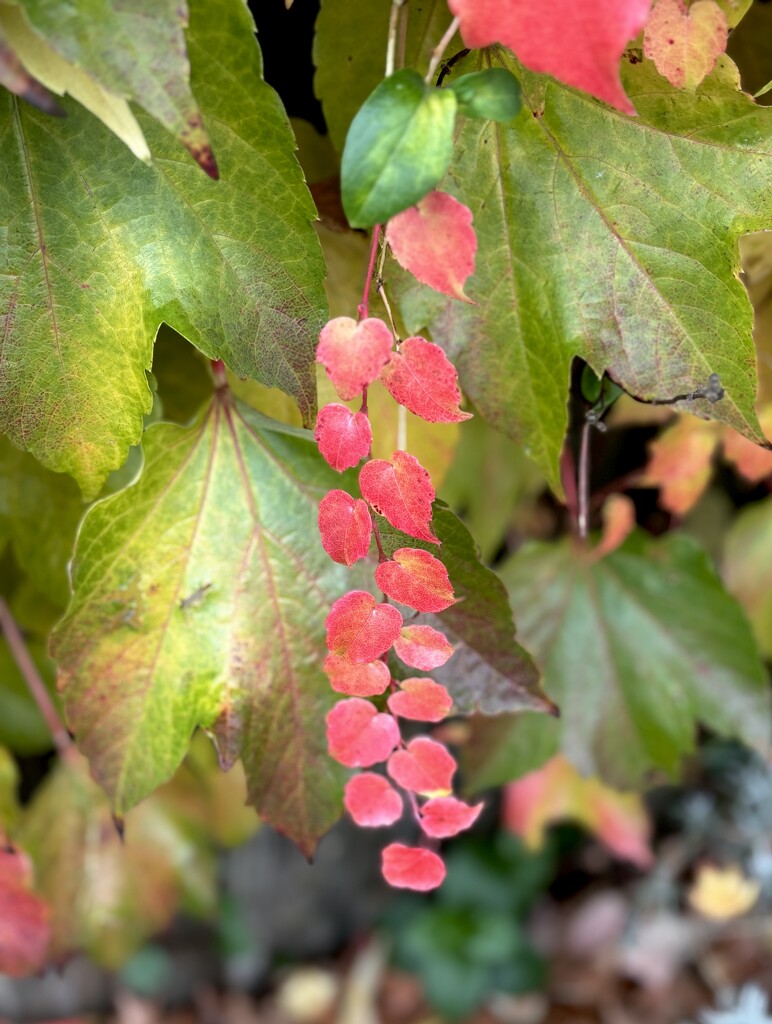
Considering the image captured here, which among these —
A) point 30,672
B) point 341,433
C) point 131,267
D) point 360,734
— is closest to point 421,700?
point 360,734

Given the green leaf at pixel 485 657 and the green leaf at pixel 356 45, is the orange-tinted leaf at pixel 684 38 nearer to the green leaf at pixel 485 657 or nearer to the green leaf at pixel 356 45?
the green leaf at pixel 356 45

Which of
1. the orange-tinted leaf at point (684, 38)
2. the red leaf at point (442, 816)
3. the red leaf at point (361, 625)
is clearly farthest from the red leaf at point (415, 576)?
→ the orange-tinted leaf at point (684, 38)

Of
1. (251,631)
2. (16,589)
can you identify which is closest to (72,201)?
(251,631)

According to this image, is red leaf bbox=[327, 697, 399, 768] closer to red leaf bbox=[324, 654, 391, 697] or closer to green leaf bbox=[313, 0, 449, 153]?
red leaf bbox=[324, 654, 391, 697]

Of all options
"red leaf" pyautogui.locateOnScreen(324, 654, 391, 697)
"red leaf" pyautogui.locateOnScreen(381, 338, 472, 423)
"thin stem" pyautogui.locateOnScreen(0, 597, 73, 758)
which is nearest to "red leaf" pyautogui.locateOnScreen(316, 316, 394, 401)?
"red leaf" pyautogui.locateOnScreen(381, 338, 472, 423)

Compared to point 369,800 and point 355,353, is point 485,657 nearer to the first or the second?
point 369,800

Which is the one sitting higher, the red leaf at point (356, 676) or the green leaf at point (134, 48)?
the green leaf at point (134, 48)
